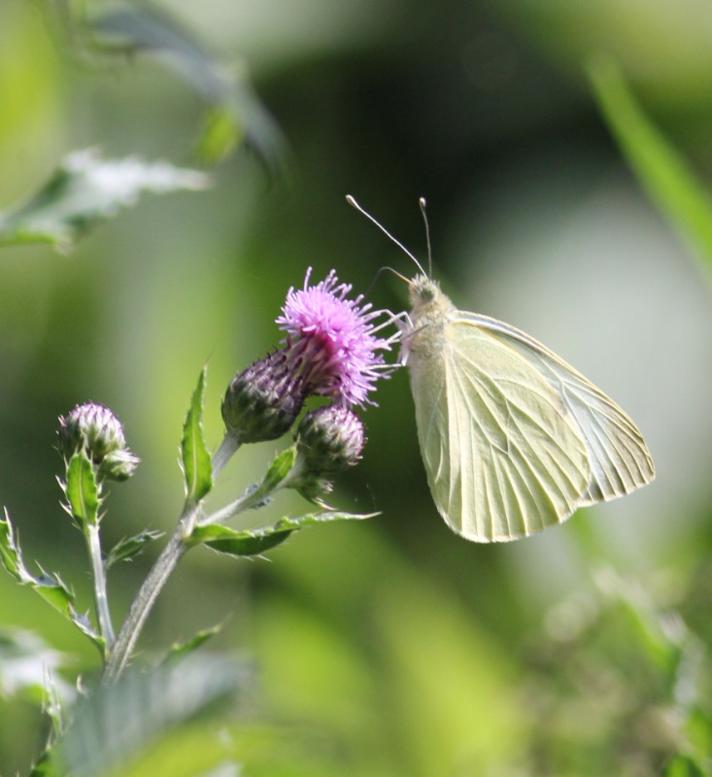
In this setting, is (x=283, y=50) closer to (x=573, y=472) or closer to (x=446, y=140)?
(x=446, y=140)

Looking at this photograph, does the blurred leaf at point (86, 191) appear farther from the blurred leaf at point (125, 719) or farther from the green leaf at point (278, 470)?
the blurred leaf at point (125, 719)

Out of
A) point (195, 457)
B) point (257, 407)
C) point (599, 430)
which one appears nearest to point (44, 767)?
point (195, 457)

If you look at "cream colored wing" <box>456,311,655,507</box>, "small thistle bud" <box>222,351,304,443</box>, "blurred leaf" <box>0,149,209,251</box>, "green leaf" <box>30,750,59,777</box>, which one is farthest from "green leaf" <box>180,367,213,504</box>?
"cream colored wing" <box>456,311,655,507</box>

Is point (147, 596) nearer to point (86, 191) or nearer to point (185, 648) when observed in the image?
point (185, 648)

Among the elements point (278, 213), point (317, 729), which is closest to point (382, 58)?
point (278, 213)

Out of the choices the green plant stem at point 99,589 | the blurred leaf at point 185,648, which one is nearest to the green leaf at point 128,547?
the green plant stem at point 99,589

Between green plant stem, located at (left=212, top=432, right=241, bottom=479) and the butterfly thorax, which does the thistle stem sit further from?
the butterfly thorax
